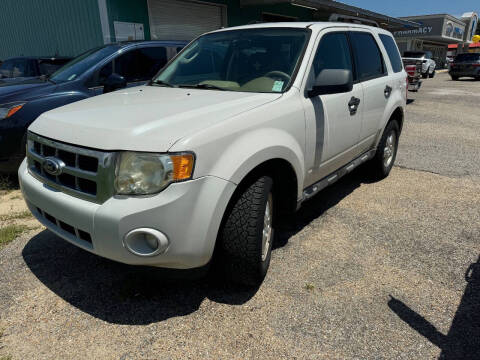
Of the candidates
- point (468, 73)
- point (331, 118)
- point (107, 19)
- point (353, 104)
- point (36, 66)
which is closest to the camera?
point (331, 118)

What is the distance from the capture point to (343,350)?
2.14m

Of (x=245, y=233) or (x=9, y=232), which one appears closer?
(x=245, y=233)

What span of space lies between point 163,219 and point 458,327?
1929 millimetres

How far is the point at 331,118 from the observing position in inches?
126

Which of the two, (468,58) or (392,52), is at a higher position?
(392,52)

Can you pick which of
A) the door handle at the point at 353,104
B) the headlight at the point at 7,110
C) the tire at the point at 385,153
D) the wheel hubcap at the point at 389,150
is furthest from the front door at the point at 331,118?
the headlight at the point at 7,110

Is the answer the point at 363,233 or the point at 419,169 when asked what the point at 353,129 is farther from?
the point at 419,169

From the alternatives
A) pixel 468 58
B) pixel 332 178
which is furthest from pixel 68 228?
pixel 468 58

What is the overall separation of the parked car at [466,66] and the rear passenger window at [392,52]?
913 inches

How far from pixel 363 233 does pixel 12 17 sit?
1469 cm

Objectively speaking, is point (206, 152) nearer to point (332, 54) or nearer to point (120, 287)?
point (120, 287)

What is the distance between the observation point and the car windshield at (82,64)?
502 cm

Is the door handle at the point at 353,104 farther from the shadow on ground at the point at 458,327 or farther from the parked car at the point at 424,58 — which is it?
the parked car at the point at 424,58

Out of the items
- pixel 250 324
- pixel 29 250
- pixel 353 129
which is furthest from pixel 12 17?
pixel 250 324
